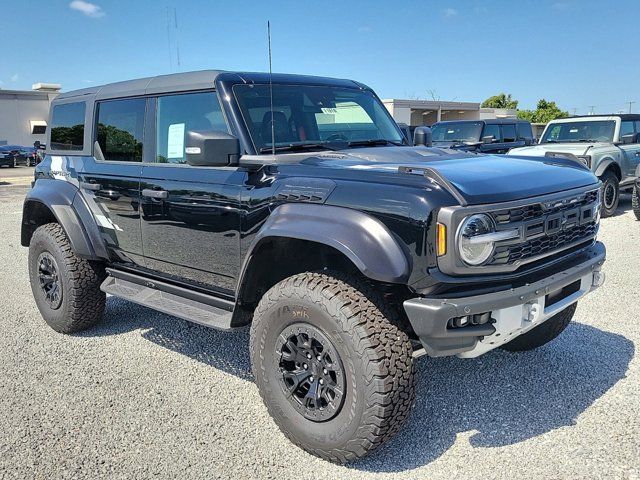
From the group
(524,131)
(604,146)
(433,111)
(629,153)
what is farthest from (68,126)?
(433,111)

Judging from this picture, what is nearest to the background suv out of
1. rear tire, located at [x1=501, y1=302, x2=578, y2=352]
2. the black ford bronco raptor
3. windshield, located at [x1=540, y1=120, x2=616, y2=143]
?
windshield, located at [x1=540, y1=120, x2=616, y2=143]

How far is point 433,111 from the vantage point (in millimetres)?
41312

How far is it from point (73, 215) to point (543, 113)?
42.9m

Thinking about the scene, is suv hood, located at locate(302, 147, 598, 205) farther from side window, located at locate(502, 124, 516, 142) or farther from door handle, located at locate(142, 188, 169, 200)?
side window, located at locate(502, 124, 516, 142)

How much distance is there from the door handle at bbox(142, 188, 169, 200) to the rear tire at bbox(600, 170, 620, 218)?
28.4ft

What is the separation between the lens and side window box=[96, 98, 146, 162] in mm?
4137

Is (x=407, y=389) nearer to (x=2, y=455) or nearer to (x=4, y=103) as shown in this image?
(x=2, y=455)

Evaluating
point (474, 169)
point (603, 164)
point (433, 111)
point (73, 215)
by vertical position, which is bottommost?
point (73, 215)

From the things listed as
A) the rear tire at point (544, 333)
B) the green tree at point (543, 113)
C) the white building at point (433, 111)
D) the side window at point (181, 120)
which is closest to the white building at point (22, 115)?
the white building at point (433, 111)

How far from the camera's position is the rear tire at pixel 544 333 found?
3.83m

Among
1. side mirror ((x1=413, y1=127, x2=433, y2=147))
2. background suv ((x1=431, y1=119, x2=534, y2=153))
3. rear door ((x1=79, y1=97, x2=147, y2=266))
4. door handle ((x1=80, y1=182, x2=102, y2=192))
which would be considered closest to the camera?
rear door ((x1=79, y1=97, x2=147, y2=266))

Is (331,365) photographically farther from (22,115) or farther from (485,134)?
(22,115)

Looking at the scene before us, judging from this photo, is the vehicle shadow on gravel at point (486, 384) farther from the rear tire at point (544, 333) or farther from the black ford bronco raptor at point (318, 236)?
the black ford bronco raptor at point (318, 236)

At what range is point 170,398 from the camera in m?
3.56
